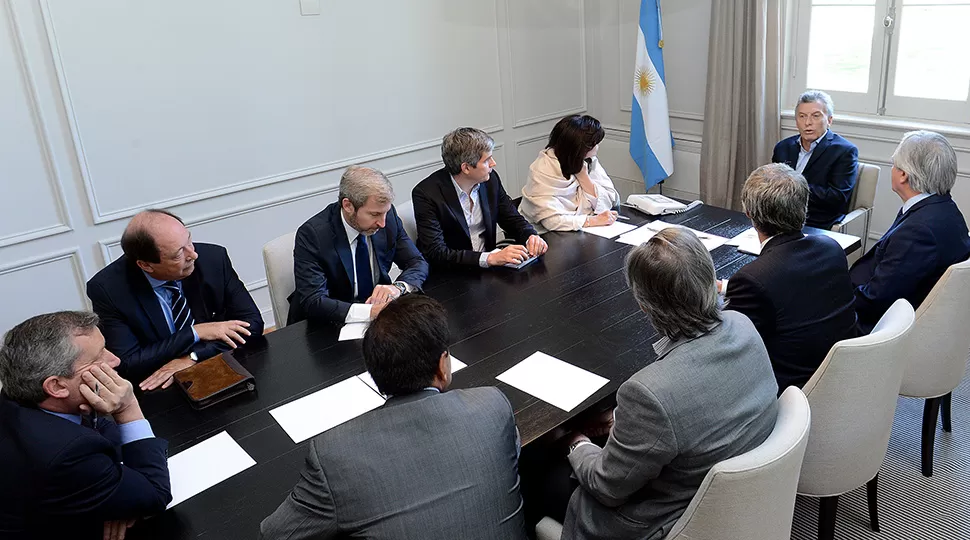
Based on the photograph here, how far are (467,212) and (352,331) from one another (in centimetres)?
108

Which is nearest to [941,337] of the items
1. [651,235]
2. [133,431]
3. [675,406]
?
[651,235]

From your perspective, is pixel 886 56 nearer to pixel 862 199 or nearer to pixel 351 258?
pixel 862 199

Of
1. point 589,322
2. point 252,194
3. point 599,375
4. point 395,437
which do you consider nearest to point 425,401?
point 395,437

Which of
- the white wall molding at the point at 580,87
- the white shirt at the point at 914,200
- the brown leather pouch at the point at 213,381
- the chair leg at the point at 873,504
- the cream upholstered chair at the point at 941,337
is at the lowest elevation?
the chair leg at the point at 873,504

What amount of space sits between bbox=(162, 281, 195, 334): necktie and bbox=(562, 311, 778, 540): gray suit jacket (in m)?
1.62

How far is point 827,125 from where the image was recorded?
375cm

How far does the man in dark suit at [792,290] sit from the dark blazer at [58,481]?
1.64m

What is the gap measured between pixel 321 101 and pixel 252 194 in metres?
0.67

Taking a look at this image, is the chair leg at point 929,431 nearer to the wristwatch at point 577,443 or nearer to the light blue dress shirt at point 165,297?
the wristwatch at point 577,443

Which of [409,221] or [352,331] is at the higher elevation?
[409,221]

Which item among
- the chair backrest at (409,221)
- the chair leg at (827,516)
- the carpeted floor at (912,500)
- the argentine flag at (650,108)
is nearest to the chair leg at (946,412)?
the carpeted floor at (912,500)

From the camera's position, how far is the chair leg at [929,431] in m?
2.66

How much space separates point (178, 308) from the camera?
8.52 ft

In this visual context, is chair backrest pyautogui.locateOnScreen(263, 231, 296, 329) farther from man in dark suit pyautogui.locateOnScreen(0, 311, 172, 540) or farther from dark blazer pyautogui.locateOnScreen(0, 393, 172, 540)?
dark blazer pyautogui.locateOnScreen(0, 393, 172, 540)
